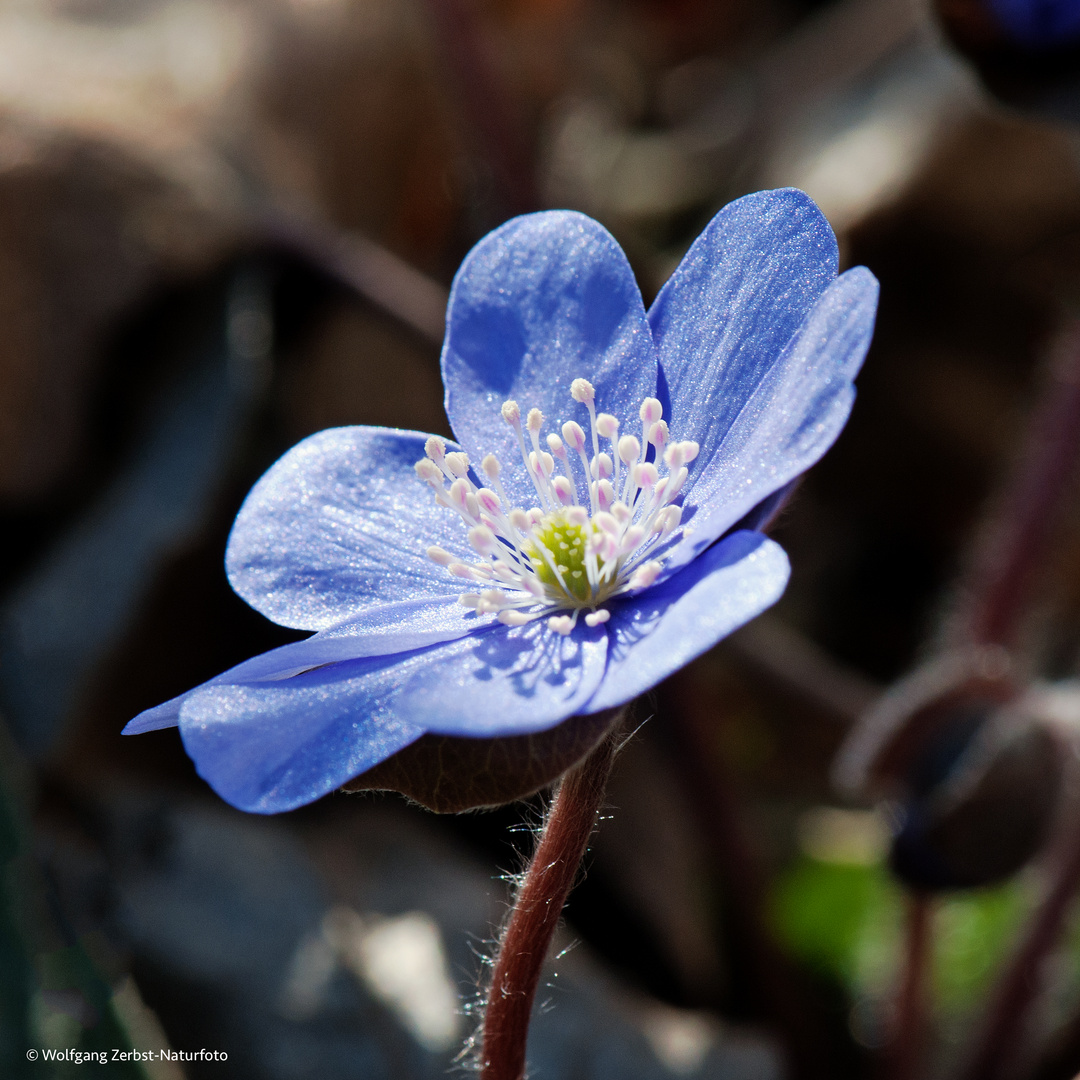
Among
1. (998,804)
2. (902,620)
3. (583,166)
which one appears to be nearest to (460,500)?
(998,804)

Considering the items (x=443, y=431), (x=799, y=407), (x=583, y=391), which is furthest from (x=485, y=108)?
(x=799, y=407)

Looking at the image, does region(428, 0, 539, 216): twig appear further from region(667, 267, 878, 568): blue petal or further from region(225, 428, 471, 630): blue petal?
region(667, 267, 878, 568): blue petal

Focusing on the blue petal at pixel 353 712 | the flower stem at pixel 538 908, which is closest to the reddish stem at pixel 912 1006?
the flower stem at pixel 538 908

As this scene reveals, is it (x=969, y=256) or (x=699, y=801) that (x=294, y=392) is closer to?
(x=699, y=801)

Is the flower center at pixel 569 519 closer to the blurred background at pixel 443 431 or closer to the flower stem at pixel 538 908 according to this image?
the flower stem at pixel 538 908

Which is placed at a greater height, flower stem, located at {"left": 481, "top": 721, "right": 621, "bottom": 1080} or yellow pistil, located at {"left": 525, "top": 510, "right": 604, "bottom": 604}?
yellow pistil, located at {"left": 525, "top": 510, "right": 604, "bottom": 604}

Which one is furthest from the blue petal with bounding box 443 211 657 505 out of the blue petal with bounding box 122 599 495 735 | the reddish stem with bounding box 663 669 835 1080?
the reddish stem with bounding box 663 669 835 1080
